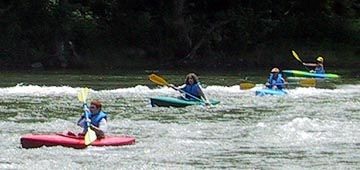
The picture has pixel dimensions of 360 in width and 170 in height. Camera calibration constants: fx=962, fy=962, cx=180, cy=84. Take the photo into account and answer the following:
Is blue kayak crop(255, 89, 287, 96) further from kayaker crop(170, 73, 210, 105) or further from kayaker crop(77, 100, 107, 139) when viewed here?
kayaker crop(77, 100, 107, 139)

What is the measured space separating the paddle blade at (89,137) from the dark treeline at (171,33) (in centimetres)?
3007

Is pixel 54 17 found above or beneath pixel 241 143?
above

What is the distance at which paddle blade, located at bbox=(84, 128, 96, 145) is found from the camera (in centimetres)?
1897

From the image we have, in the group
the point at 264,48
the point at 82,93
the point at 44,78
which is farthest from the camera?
the point at 264,48

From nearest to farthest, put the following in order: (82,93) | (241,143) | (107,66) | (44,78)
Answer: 1. (241,143)
2. (82,93)
3. (44,78)
4. (107,66)

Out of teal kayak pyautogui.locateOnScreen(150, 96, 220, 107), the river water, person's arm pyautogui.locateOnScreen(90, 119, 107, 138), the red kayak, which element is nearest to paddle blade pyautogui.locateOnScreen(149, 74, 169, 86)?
the river water

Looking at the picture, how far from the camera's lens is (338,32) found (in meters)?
55.8

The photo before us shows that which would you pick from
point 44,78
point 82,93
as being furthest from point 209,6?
point 82,93

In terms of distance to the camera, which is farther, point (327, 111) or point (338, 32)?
point (338, 32)

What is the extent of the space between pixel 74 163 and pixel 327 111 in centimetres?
1130

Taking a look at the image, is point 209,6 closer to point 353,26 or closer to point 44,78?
point 353,26

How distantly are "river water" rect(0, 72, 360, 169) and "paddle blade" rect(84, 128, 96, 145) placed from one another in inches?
8.4

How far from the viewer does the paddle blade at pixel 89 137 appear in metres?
19.0

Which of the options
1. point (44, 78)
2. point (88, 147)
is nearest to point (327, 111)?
point (88, 147)
